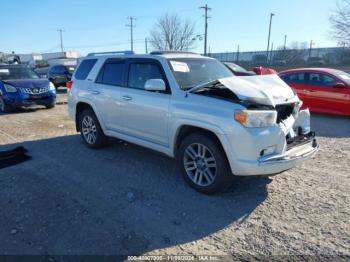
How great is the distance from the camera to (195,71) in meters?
5.18

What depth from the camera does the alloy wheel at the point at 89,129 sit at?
657 cm

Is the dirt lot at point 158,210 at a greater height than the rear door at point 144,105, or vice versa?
the rear door at point 144,105

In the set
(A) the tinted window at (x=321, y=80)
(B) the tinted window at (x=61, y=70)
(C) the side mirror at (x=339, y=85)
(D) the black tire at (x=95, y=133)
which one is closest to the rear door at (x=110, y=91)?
(D) the black tire at (x=95, y=133)

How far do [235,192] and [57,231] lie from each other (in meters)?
2.32

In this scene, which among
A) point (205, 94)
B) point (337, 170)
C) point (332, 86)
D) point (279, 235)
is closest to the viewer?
point (279, 235)

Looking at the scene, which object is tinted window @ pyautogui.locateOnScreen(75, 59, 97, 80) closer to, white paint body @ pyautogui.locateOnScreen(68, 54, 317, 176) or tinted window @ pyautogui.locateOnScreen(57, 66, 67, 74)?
white paint body @ pyautogui.locateOnScreen(68, 54, 317, 176)

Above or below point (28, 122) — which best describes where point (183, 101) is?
above

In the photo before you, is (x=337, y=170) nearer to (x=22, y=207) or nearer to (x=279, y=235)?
(x=279, y=235)

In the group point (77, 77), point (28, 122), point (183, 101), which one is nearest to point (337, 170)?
point (183, 101)

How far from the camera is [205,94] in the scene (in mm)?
4391

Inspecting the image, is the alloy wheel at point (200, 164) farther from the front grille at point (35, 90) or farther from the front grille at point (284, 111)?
the front grille at point (35, 90)

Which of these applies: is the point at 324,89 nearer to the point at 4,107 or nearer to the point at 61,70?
the point at 4,107

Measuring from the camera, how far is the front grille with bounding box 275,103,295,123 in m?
4.39

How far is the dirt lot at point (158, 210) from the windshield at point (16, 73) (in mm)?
7078
